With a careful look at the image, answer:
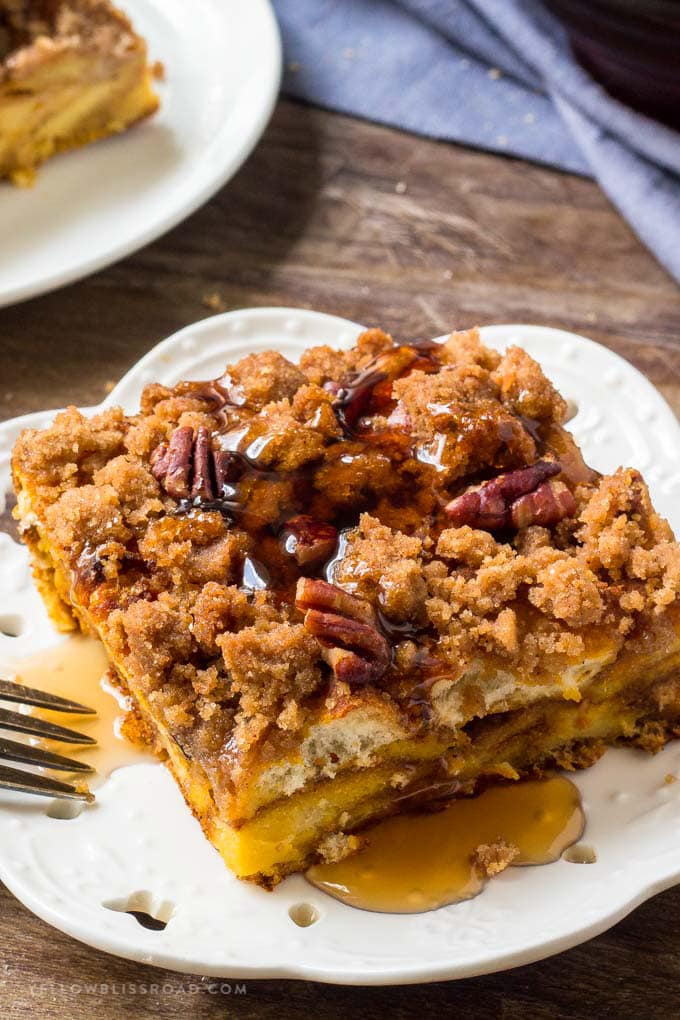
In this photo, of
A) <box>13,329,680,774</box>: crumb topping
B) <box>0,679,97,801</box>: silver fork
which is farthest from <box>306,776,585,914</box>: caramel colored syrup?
<box>0,679,97,801</box>: silver fork

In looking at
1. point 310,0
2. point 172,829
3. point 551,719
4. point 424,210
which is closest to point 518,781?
point 551,719

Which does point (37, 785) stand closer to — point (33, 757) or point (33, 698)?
point (33, 757)

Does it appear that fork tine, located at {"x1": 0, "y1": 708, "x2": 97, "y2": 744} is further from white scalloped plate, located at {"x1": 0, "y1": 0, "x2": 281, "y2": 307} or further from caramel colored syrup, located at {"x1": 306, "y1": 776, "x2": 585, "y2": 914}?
white scalloped plate, located at {"x1": 0, "y1": 0, "x2": 281, "y2": 307}

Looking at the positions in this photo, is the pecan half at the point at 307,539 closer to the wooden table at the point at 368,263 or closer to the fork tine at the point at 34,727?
the fork tine at the point at 34,727

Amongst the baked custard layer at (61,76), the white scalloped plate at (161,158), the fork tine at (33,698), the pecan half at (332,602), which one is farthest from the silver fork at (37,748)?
the baked custard layer at (61,76)

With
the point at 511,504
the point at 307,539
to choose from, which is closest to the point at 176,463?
the point at 307,539

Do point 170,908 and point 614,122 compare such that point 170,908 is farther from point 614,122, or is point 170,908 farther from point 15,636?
point 614,122

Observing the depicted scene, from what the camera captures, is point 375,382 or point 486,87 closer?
point 375,382
